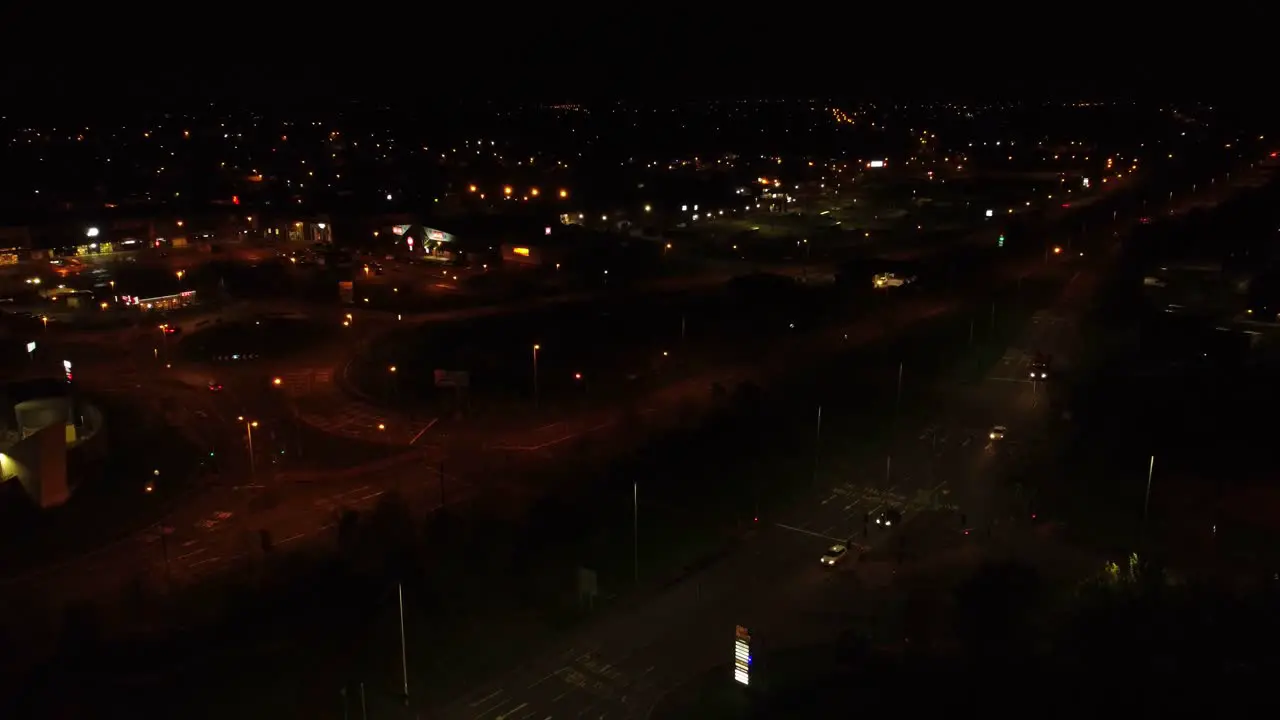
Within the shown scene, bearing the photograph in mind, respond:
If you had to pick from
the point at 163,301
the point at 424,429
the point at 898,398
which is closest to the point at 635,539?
the point at 424,429

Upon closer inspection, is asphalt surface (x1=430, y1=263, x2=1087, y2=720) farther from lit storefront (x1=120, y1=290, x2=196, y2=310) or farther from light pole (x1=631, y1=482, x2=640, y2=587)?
lit storefront (x1=120, y1=290, x2=196, y2=310)

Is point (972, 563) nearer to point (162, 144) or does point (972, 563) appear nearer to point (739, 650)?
point (739, 650)

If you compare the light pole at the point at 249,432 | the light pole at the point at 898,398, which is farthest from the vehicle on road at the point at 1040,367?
the light pole at the point at 249,432

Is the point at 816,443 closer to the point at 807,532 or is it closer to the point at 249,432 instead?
the point at 807,532

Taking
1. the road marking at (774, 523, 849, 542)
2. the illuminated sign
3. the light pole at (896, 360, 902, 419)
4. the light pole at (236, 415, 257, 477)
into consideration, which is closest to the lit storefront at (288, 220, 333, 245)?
the light pole at (236, 415, 257, 477)

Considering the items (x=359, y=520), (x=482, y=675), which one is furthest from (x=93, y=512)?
(x=482, y=675)

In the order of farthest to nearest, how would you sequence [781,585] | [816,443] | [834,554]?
1. [816,443]
2. [834,554]
3. [781,585]
